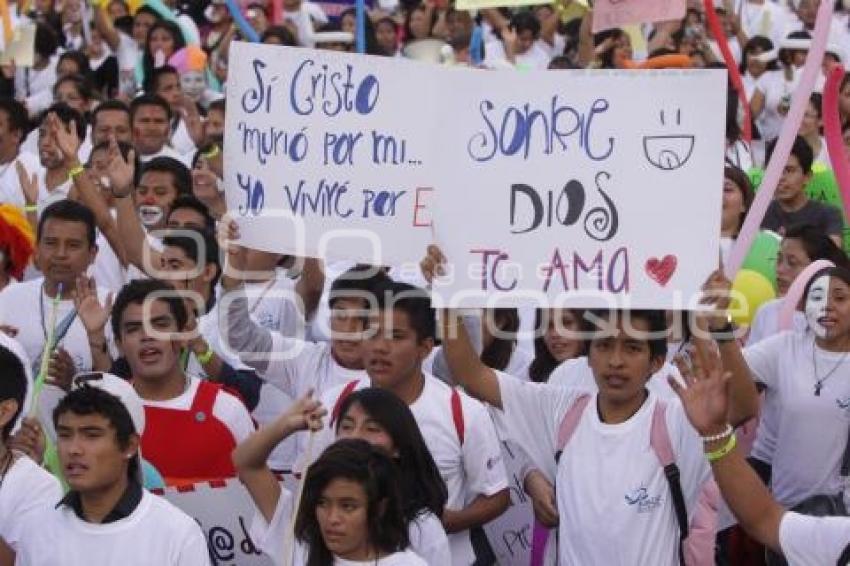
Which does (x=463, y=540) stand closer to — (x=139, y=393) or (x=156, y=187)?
(x=139, y=393)

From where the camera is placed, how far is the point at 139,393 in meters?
6.25

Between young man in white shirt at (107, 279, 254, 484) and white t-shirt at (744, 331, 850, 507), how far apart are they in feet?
5.81

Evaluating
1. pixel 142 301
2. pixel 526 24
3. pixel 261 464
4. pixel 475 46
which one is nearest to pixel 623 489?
pixel 261 464

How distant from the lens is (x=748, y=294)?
25.2ft

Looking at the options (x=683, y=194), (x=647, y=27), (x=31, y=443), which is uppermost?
(x=647, y=27)

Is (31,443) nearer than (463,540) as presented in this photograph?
Yes

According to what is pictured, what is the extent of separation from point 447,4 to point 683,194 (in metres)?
11.1

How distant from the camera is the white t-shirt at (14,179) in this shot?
9492 millimetres

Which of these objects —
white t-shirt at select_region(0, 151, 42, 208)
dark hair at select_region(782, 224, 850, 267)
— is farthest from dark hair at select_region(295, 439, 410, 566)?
white t-shirt at select_region(0, 151, 42, 208)

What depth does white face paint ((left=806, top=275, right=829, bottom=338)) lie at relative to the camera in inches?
253

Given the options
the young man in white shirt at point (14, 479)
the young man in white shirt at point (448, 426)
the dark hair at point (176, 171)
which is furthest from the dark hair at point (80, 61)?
the young man in white shirt at point (14, 479)

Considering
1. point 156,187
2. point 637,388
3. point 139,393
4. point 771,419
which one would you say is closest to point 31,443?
point 139,393

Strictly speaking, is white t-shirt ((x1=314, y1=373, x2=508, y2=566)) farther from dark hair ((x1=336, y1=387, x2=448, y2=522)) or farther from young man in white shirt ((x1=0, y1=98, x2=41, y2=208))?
young man in white shirt ((x1=0, y1=98, x2=41, y2=208))

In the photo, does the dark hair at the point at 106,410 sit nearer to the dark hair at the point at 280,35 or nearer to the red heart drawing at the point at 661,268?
the red heart drawing at the point at 661,268
